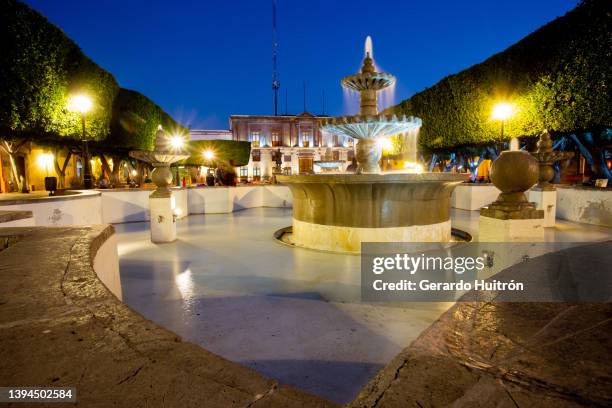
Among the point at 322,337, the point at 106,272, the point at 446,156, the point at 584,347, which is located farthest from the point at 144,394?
the point at 446,156

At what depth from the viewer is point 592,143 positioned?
13789 mm

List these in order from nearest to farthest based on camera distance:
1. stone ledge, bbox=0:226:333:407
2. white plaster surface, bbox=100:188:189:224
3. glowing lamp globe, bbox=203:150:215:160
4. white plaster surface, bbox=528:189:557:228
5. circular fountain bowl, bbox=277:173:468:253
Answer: stone ledge, bbox=0:226:333:407 → circular fountain bowl, bbox=277:173:468:253 → white plaster surface, bbox=528:189:557:228 → white plaster surface, bbox=100:188:189:224 → glowing lamp globe, bbox=203:150:215:160

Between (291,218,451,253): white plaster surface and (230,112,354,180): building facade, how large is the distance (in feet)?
151

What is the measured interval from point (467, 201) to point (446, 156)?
37.8ft

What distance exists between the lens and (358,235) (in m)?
6.87

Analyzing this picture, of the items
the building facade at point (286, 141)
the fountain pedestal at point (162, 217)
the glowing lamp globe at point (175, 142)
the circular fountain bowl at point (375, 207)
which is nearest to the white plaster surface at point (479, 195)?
the circular fountain bowl at point (375, 207)

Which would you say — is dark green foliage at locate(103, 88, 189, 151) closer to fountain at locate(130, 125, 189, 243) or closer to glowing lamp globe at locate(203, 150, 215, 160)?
glowing lamp globe at locate(203, 150, 215, 160)

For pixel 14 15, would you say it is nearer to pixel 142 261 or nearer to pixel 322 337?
pixel 142 261

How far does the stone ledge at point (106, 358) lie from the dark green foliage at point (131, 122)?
2255cm

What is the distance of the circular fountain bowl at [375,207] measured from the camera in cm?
666

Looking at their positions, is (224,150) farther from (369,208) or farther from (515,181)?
(515,181)

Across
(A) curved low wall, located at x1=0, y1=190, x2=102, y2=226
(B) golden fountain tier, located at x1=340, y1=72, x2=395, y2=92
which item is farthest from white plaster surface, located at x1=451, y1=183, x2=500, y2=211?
(A) curved low wall, located at x1=0, y1=190, x2=102, y2=226

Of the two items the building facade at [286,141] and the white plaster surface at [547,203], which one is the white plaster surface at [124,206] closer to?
the white plaster surface at [547,203]

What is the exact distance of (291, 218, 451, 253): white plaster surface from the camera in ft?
22.5
